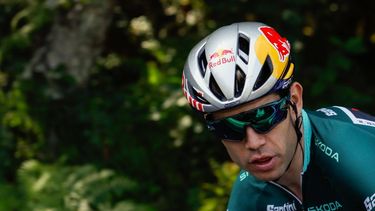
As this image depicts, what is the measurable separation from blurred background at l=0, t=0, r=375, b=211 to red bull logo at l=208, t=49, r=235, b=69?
2.96 m

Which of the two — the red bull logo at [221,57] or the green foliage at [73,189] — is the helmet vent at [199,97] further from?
the green foliage at [73,189]

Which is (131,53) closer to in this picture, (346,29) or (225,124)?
(346,29)

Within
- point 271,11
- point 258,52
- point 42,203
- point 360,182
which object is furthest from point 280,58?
point 271,11

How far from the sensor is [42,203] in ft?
16.8

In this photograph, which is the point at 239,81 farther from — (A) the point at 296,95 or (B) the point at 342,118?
(B) the point at 342,118

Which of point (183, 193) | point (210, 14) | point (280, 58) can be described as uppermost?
point (280, 58)

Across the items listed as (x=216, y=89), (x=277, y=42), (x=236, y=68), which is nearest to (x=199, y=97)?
(x=216, y=89)

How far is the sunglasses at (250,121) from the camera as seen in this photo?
3027 millimetres

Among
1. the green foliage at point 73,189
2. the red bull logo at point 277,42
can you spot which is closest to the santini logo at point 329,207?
the red bull logo at point 277,42

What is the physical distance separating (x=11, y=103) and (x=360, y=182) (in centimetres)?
407

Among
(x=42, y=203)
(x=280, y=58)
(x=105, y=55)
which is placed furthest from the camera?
(x=105, y=55)

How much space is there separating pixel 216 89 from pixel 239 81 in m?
0.10

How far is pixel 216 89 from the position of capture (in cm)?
307

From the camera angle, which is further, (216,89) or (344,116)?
(344,116)
